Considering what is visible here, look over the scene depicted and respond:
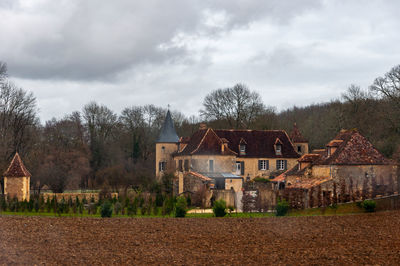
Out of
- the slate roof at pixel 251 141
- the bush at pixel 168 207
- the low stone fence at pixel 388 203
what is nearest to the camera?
the low stone fence at pixel 388 203

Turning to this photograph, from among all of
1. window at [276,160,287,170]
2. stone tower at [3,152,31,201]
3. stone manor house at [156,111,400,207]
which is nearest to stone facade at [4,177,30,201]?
stone tower at [3,152,31,201]

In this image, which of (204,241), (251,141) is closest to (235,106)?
(251,141)

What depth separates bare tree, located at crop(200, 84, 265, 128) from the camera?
229ft

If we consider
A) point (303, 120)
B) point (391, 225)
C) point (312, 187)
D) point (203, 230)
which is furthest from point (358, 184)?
point (303, 120)

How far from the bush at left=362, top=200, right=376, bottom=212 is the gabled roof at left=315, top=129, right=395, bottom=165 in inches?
267

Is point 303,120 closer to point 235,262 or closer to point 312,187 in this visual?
point 312,187

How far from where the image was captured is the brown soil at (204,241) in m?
17.5

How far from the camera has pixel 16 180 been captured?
4241cm

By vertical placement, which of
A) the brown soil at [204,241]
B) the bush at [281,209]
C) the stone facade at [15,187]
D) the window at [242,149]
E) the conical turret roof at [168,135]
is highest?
the conical turret roof at [168,135]

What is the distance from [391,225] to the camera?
2633 centimetres

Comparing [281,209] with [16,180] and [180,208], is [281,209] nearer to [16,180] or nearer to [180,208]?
[180,208]

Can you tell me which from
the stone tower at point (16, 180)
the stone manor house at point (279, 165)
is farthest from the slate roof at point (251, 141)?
the stone tower at point (16, 180)

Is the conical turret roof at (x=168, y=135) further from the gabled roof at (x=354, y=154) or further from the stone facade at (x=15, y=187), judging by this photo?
the gabled roof at (x=354, y=154)

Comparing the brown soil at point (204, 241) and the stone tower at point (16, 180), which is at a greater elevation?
the stone tower at point (16, 180)
